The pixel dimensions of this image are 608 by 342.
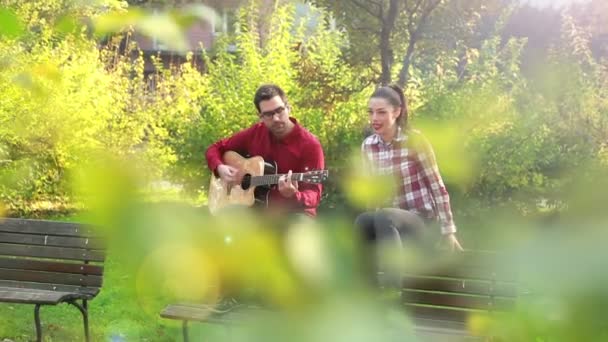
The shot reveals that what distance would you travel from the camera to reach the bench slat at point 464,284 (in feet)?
1.67

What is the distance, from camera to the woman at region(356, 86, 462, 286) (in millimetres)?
663

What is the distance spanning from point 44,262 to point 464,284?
377 cm

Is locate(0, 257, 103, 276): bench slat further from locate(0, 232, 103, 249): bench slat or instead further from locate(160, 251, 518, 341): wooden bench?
locate(160, 251, 518, 341): wooden bench

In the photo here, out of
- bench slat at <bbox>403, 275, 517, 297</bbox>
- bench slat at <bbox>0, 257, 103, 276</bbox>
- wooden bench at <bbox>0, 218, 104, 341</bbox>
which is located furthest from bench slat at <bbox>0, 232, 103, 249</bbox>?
bench slat at <bbox>403, 275, 517, 297</bbox>

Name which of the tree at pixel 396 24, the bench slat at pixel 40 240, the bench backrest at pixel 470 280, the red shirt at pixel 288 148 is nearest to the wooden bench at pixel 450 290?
the bench backrest at pixel 470 280

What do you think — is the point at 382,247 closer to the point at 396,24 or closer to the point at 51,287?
the point at 51,287

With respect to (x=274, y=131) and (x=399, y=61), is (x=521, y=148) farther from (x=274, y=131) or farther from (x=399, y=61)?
(x=399, y=61)

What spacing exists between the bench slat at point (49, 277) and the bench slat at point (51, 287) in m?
0.02

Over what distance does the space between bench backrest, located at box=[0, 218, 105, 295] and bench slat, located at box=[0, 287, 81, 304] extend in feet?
0.51

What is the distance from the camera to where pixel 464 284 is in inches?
30.4

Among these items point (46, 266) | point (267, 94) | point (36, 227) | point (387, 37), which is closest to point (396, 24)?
point (387, 37)

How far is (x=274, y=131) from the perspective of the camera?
12.2ft

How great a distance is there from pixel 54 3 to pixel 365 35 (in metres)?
6.69

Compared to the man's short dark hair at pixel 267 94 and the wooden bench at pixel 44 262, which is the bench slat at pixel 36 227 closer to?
the wooden bench at pixel 44 262
